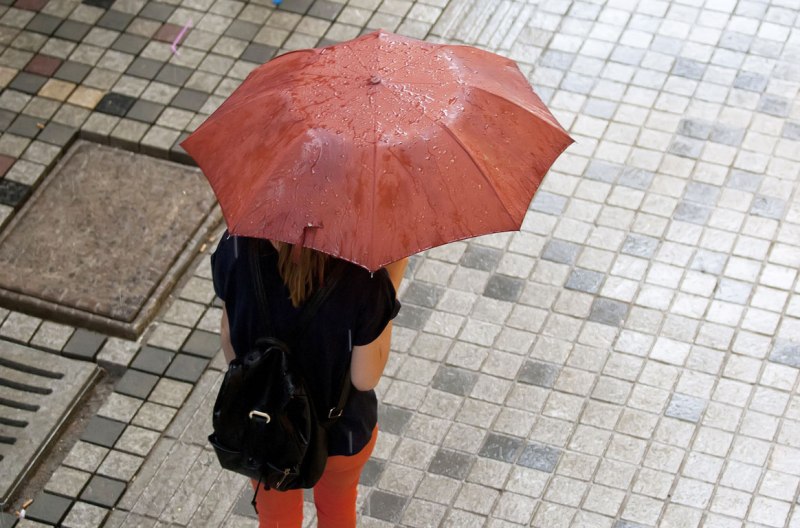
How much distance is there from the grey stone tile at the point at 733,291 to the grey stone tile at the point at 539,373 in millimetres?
923

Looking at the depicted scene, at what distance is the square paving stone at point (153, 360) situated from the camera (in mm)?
5512

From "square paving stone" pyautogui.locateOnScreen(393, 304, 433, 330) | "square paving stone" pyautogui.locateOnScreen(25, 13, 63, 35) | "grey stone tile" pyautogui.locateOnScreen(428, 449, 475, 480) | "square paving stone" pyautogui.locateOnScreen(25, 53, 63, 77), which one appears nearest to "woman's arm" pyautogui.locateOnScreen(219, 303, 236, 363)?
"grey stone tile" pyautogui.locateOnScreen(428, 449, 475, 480)

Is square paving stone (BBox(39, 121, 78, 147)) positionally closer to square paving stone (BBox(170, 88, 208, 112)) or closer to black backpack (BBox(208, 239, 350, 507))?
square paving stone (BBox(170, 88, 208, 112))

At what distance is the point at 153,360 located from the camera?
5551 millimetres

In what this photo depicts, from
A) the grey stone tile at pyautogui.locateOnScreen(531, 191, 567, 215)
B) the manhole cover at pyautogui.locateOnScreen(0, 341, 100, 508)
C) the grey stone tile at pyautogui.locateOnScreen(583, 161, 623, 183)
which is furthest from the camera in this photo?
the grey stone tile at pyautogui.locateOnScreen(583, 161, 623, 183)

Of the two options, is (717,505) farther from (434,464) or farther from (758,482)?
(434,464)

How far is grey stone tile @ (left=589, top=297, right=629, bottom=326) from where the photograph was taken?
220 inches

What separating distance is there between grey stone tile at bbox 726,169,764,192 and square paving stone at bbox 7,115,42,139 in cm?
386

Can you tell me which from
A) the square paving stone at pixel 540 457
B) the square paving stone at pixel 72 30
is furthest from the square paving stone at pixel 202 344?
the square paving stone at pixel 72 30

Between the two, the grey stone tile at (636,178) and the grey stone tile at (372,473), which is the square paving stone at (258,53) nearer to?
the grey stone tile at (636,178)

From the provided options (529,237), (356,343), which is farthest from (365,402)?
(529,237)

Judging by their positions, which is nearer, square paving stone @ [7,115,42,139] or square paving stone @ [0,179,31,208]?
square paving stone @ [0,179,31,208]

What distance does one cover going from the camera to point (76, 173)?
651 centimetres

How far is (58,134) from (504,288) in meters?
2.76
